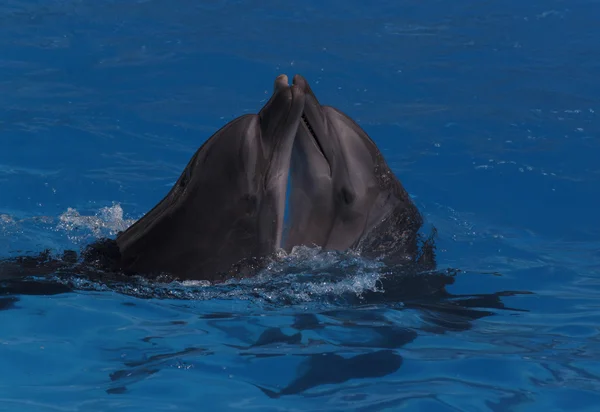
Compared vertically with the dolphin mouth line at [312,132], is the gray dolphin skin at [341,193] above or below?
below

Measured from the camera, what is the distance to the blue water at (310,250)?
4.95 meters

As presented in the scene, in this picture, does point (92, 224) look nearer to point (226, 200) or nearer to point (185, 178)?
point (185, 178)

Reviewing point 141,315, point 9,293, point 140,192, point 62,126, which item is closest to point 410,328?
point 141,315

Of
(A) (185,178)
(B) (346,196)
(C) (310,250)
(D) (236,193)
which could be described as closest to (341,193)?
(B) (346,196)

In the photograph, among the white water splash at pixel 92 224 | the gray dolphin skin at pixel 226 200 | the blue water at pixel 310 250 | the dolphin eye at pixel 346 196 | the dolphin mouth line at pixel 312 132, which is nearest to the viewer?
the blue water at pixel 310 250

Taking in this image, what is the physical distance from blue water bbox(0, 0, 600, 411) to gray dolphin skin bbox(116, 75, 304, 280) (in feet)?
0.67

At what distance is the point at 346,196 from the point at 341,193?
41 mm

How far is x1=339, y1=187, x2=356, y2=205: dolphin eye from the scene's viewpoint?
606cm

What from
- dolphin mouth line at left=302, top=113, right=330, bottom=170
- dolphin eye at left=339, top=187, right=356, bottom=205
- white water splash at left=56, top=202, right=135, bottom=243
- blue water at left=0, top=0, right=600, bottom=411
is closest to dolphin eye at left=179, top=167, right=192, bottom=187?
blue water at left=0, top=0, right=600, bottom=411

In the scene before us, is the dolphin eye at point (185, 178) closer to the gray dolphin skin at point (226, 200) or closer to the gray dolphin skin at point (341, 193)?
the gray dolphin skin at point (226, 200)

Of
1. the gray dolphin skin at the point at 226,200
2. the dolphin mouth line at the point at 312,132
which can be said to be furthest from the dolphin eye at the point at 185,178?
the dolphin mouth line at the point at 312,132

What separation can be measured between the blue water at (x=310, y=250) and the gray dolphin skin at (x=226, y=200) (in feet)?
0.67

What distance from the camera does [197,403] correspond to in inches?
184

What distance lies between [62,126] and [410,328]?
579 cm
